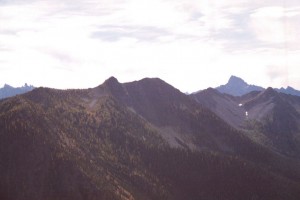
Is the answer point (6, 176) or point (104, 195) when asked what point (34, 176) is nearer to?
point (6, 176)

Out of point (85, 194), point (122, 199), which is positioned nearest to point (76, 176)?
point (85, 194)

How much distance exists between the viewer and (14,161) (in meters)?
199

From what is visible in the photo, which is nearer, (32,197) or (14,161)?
(32,197)

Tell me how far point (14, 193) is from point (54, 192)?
16.7 meters

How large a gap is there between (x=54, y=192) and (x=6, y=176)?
23.0 meters

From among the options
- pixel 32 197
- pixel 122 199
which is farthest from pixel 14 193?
pixel 122 199

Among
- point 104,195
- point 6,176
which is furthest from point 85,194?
point 6,176

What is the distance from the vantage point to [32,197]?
185 metres

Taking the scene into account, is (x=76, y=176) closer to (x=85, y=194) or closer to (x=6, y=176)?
(x=85, y=194)

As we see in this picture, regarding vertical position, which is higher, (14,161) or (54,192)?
(14,161)

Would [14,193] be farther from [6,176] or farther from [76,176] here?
[76,176]

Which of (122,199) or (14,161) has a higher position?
(14,161)

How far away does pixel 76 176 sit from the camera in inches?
7815

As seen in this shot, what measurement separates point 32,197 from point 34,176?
11.7m
